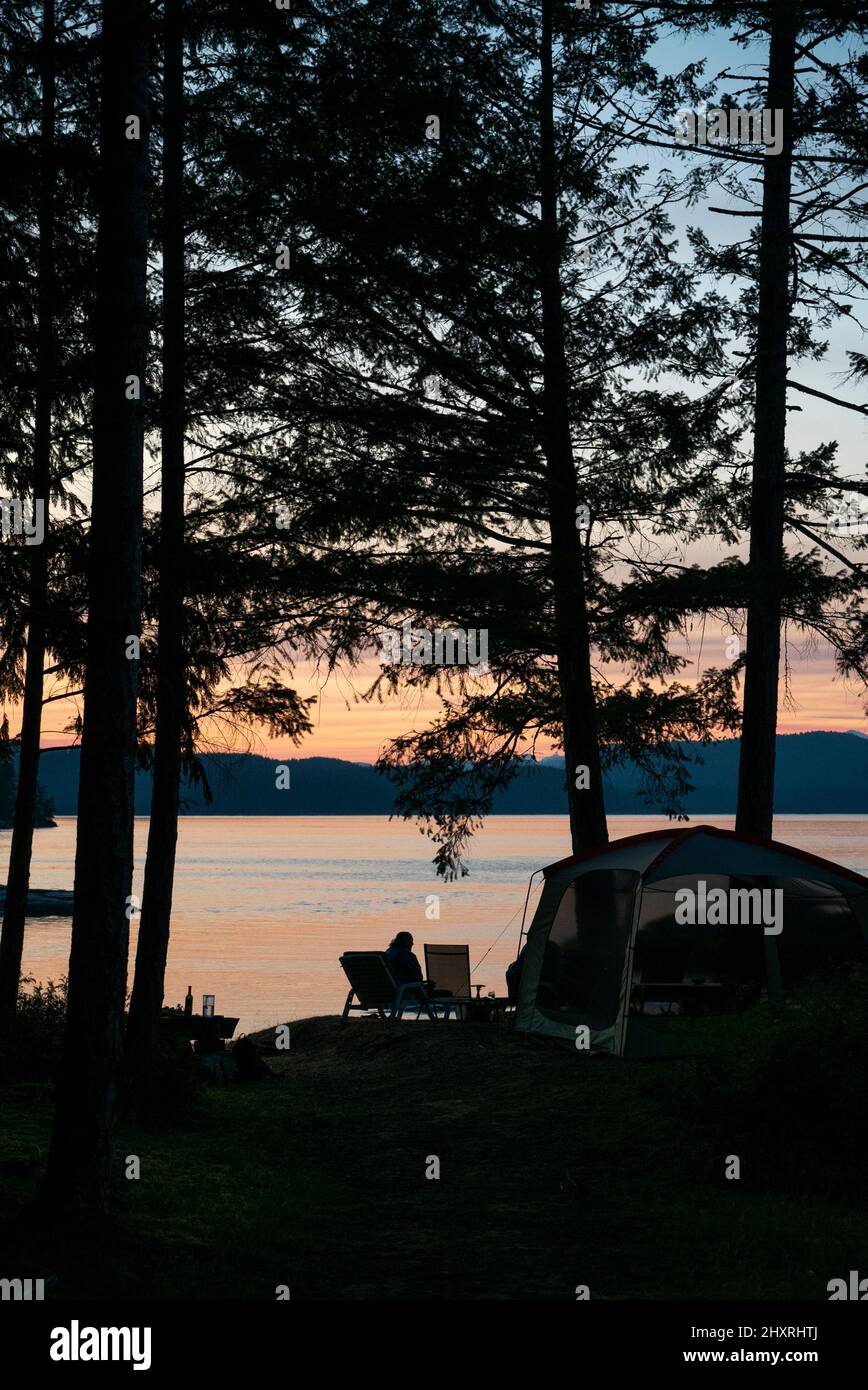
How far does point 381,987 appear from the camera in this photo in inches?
664

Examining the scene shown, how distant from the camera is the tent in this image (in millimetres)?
13047

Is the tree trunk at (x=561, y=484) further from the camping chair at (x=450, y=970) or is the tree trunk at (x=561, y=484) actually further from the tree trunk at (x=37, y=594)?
the tree trunk at (x=37, y=594)

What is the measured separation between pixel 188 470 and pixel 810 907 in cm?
765

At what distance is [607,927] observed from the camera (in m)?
13.6

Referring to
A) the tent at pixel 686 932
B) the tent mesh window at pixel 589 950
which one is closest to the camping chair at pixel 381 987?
Answer: the tent mesh window at pixel 589 950

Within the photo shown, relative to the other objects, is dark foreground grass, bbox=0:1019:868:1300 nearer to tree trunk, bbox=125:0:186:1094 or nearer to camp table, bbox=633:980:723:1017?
camp table, bbox=633:980:723:1017

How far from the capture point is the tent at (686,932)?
514 inches

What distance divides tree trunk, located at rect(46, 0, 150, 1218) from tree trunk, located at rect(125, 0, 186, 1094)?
12.8 feet

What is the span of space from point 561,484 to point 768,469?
238 cm

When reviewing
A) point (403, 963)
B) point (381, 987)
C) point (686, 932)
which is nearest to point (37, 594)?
point (686, 932)

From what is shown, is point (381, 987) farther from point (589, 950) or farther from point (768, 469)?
point (768, 469)

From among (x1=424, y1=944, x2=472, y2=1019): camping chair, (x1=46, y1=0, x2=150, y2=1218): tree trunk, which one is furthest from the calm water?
(x1=46, y1=0, x2=150, y2=1218): tree trunk

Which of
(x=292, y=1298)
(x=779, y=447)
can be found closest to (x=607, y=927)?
(x=779, y=447)

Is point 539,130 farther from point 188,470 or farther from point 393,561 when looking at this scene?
point 188,470
